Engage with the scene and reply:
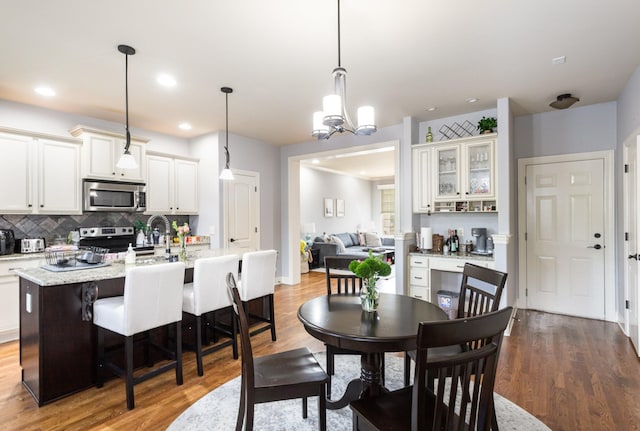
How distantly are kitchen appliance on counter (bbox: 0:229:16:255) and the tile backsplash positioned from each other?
20cm

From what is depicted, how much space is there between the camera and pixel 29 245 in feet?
12.6

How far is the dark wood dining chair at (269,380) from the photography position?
66.7 inches

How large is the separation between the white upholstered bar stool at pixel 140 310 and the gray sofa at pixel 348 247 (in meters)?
4.62

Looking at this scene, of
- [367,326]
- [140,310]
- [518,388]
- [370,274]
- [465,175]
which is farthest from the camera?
[465,175]

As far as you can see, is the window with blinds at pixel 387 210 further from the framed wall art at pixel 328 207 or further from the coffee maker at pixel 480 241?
the coffee maker at pixel 480 241

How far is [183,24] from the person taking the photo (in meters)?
2.40

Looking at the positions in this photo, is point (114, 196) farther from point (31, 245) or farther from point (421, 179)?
point (421, 179)

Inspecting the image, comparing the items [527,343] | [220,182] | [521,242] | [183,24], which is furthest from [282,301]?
[183,24]

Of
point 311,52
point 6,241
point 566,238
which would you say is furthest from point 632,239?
point 6,241

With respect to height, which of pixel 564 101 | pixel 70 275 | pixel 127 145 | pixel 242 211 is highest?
pixel 564 101

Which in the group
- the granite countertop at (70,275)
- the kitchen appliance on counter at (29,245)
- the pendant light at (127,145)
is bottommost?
the granite countertop at (70,275)

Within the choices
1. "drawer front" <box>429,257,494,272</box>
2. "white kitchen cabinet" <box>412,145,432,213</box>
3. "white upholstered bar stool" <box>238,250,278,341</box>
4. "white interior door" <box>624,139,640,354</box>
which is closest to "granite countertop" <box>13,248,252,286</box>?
"white upholstered bar stool" <box>238,250,278,341</box>

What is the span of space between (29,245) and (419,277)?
183 inches

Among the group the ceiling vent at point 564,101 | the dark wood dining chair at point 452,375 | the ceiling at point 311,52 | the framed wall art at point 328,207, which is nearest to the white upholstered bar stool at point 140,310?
the dark wood dining chair at point 452,375
